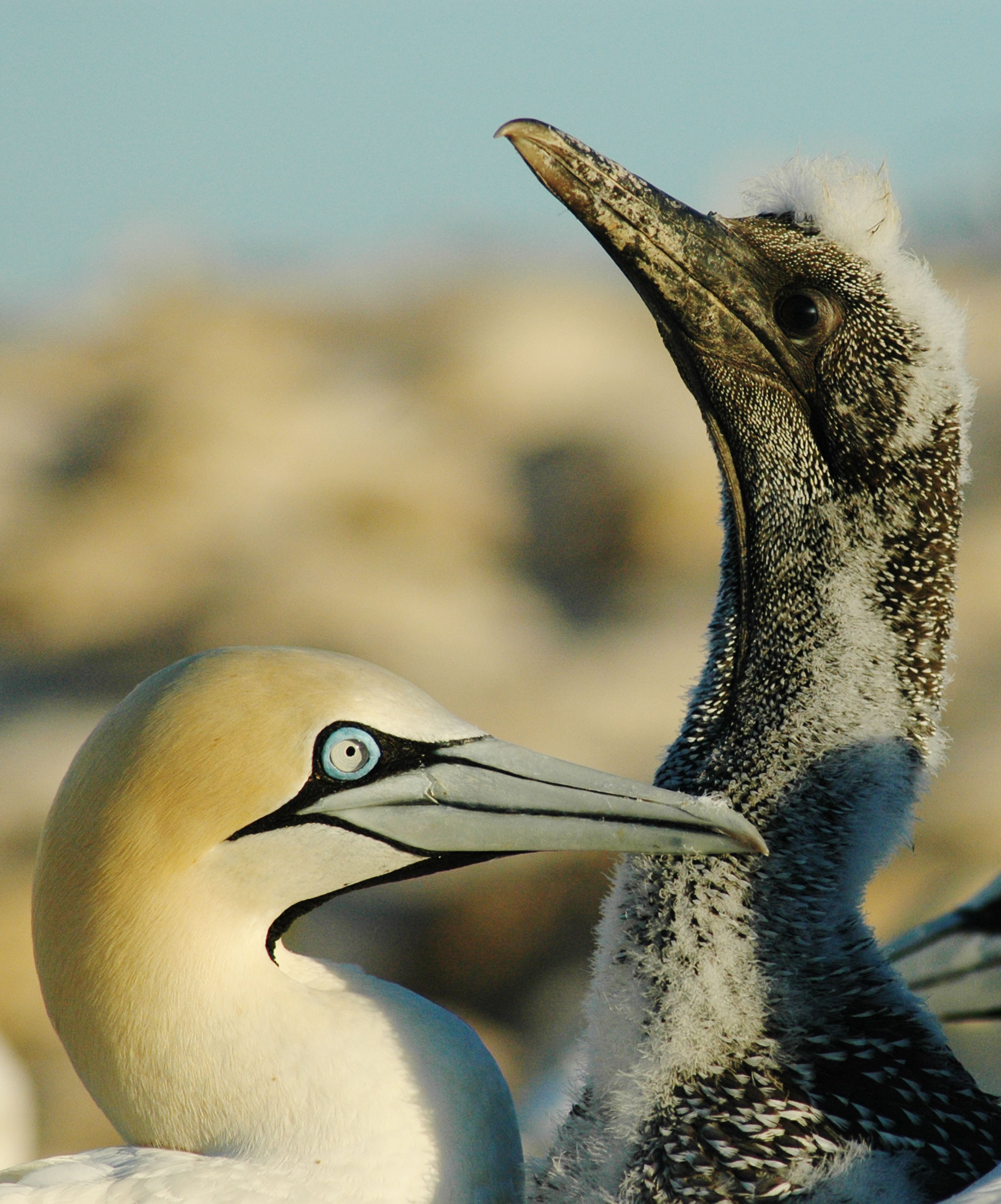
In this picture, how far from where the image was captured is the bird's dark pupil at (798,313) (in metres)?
2.68

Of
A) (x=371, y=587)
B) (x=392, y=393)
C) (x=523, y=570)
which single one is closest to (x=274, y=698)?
(x=371, y=587)

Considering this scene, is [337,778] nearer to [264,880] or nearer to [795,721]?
[264,880]

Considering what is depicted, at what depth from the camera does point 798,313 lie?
271cm

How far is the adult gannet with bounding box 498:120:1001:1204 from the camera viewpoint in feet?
7.82

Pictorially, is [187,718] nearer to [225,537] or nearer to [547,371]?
[225,537]

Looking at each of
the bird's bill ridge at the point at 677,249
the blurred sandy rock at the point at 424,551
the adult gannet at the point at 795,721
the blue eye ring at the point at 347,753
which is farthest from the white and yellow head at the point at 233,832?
the blurred sandy rock at the point at 424,551

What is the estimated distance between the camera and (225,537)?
11.3 metres

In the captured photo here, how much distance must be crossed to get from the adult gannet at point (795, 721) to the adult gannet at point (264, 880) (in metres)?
0.23

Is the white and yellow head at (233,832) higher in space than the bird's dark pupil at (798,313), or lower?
lower

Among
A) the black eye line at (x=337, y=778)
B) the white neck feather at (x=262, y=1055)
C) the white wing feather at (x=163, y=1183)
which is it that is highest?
the black eye line at (x=337, y=778)

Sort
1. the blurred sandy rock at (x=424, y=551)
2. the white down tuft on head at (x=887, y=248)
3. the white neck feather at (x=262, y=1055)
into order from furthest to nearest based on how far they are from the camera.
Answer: the blurred sandy rock at (x=424, y=551) → the white down tuft on head at (x=887, y=248) → the white neck feather at (x=262, y=1055)

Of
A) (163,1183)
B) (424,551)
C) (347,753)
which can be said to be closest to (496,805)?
(347,753)

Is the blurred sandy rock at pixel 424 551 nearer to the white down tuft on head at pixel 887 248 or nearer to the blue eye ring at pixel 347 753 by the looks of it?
the blue eye ring at pixel 347 753

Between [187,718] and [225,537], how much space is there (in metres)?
8.99
